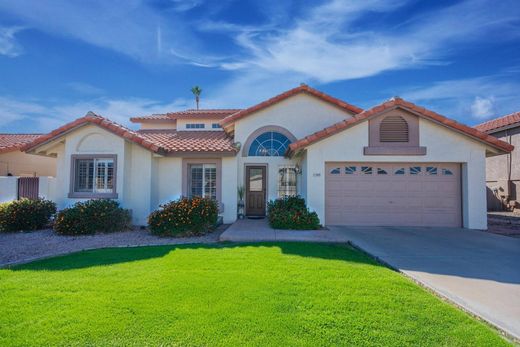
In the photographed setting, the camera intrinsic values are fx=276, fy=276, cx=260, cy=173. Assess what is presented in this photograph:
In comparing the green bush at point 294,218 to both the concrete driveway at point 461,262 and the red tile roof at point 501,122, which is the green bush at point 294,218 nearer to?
the concrete driveway at point 461,262

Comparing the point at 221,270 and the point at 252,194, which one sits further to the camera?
the point at 252,194

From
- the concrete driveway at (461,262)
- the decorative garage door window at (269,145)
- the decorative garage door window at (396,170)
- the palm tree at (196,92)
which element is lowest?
the concrete driveway at (461,262)

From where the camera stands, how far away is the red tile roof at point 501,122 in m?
18.7

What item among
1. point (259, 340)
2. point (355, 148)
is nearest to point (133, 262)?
point (259, 340)

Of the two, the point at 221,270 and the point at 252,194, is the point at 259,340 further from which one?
the point at 252,194

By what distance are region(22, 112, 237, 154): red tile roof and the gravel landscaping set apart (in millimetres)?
4014

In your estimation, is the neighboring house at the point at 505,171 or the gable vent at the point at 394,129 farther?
the neighboring house at the point at 505,171

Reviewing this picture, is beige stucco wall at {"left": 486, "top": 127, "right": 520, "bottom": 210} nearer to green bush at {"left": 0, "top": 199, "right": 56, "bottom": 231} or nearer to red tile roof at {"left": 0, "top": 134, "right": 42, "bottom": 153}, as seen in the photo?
green bush at {"left": 0, "top": 199, "right": 56, "bottom": 231}

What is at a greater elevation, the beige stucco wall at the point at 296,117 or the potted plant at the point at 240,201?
the beige stucco wall at the point at 296,117

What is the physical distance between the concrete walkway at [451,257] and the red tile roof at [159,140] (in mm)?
4566

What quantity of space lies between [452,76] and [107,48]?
62.9 feet

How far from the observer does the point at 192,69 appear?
57.1ft

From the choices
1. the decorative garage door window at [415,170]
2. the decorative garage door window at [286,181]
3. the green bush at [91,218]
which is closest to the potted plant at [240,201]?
the decorative garage door window at [286,181]

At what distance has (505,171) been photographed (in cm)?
1939
